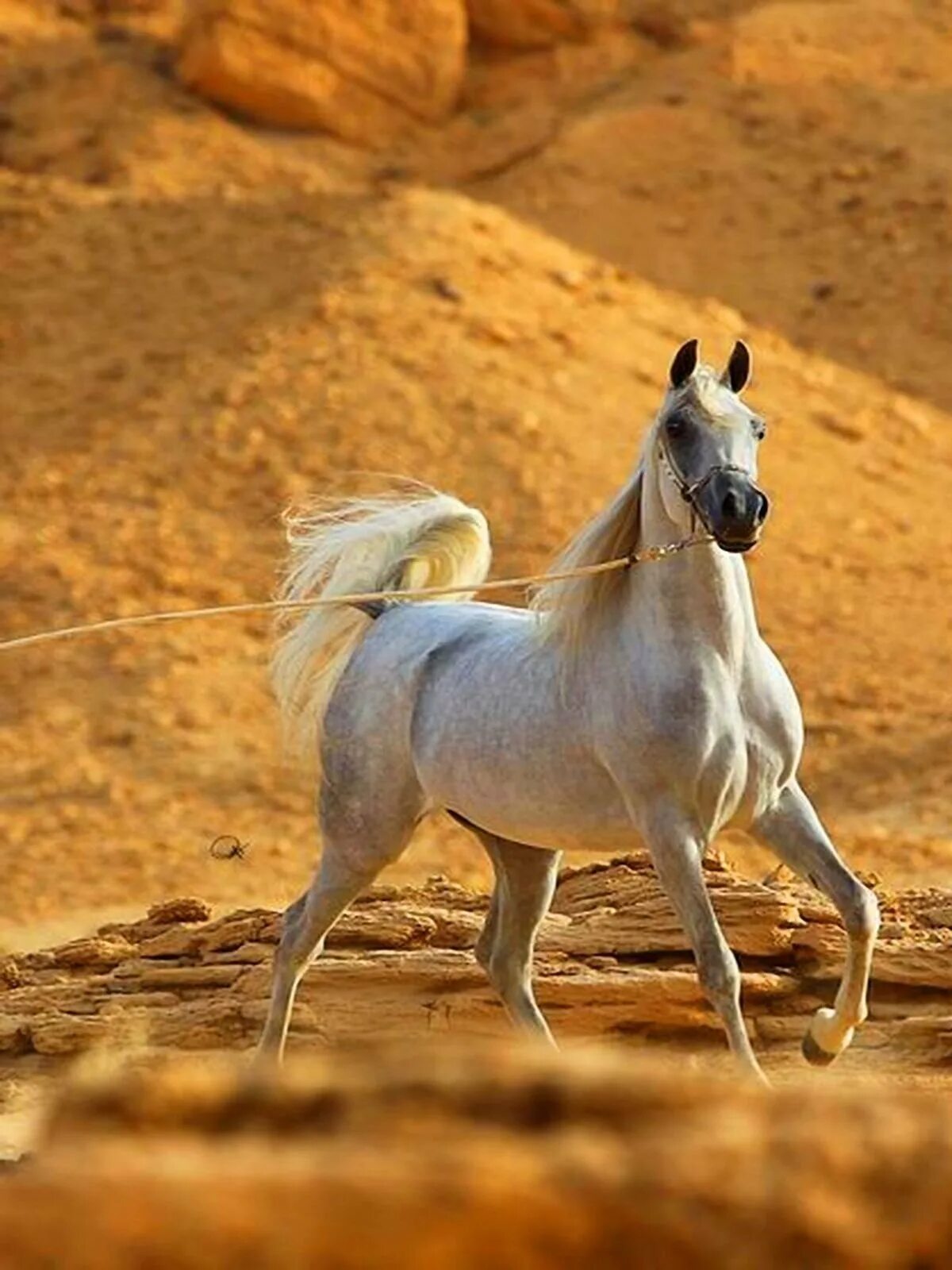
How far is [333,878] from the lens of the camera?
9.55m

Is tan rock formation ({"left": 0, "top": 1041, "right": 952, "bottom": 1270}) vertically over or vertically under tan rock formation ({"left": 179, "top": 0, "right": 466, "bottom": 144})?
over

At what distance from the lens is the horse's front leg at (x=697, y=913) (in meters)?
8.02

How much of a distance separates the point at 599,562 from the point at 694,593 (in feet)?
1.48

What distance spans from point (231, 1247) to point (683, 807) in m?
5.39

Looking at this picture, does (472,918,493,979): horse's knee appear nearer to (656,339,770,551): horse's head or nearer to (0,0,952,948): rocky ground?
(656,339,770,551): horse's head

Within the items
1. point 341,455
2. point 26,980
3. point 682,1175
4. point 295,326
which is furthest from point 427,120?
point 682,1175

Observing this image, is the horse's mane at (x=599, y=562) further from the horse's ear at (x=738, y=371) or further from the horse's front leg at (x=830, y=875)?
the horse's front leg at (x=830, y=875)

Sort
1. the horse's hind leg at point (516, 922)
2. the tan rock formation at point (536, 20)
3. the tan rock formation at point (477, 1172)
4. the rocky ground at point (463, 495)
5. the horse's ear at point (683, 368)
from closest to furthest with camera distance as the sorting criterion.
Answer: the tan rock formation at point (477, 1172) < the rocky ground at point (463, 495) < the horse's ear at point (683, 368) < the horse's hind leg at point (516, 922) < the tan rock formation at point (536, 20)

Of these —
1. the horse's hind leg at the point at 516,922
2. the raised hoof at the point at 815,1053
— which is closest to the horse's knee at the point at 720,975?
the raised hoof at the point at 815,1053

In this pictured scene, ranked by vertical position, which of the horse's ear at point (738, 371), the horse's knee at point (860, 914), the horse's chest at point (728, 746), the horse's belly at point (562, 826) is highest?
the horse's ear at point (738, 371)

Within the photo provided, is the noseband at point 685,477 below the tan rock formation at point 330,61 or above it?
above

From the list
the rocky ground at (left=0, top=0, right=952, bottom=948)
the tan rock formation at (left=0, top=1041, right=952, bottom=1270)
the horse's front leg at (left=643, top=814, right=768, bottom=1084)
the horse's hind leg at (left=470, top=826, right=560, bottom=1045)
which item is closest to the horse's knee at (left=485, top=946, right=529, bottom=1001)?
the horse's hind leg at (left=470, top=826, right=560, bottom=1045)

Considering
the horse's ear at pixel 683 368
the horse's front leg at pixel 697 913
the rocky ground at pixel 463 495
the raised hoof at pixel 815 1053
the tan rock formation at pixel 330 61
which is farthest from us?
the tan rock formation at pixel 330 61

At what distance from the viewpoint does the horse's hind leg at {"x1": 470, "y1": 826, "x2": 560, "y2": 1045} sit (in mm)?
9258
